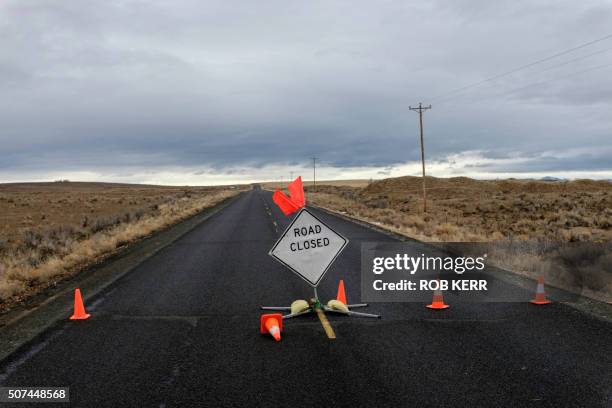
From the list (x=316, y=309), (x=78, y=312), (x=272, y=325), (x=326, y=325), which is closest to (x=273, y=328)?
(x=272, y=325)

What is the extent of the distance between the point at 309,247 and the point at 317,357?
110 inches

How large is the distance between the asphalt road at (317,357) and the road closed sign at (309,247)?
0.99m

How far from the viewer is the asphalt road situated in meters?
4.72

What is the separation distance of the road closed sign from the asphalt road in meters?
0.99

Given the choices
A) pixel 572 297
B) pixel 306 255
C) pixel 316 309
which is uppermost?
pixel 306 255

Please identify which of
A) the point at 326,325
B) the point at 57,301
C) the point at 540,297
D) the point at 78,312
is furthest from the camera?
the point at 57,301

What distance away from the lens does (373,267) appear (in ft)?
40.8

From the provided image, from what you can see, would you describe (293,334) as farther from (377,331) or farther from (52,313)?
(52,313)

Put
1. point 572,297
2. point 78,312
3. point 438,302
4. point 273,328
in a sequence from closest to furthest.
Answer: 1. point 273,328
2. point 78,312
3. point 438,302
4. point 572,297

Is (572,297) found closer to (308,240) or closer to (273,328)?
(308,240)

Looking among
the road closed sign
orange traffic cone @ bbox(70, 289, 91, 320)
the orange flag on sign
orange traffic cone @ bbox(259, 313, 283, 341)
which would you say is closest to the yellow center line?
the road closed sign

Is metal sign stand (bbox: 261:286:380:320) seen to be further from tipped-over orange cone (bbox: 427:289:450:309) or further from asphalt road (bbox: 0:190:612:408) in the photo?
tipped-over orange cone (bbox: 427:289:450:309)

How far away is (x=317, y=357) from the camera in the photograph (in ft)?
19.0

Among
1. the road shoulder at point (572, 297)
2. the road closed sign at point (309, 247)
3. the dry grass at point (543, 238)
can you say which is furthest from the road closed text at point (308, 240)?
the dry grass at point (543, 238)
